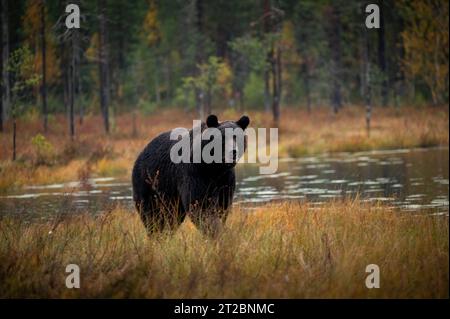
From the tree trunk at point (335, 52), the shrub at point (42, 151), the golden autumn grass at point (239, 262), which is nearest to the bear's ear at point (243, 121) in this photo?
the golden autumn grass at point (239, 262)

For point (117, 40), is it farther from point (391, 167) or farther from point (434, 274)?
point (434, 274)

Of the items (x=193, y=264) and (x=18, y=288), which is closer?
(x=18, y=288)

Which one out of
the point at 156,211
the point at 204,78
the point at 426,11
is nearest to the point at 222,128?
the point at 156,211

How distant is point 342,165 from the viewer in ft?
72.9

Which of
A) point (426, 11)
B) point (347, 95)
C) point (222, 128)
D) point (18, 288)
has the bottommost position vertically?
point (18, 288)

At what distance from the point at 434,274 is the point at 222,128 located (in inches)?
130

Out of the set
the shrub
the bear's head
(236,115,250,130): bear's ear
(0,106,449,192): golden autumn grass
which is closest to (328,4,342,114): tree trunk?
(0,106,449,192): golden autumn grass

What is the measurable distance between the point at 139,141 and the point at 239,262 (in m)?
22.1

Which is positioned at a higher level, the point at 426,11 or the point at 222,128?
the point at 426,11

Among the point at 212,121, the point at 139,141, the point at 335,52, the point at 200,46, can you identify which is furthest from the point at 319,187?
the point at 335,52

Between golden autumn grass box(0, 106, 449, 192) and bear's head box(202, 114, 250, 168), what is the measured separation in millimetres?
11060

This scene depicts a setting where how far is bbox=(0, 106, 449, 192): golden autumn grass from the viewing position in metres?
20.0

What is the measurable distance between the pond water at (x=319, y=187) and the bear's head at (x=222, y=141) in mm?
3353

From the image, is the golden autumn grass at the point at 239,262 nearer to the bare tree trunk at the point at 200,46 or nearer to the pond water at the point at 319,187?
the pond water at the point at 319,187
